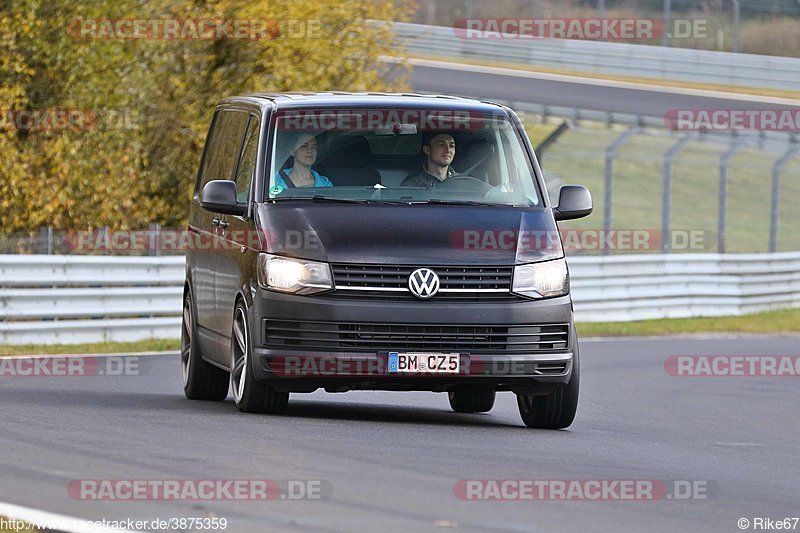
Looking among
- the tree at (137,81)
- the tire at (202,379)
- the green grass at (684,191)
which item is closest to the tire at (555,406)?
the tire at (202,379)

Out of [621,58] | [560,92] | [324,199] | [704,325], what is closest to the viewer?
[324,199]

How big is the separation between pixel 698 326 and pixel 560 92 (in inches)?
629

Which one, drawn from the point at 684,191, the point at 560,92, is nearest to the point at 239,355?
the point at 684,191

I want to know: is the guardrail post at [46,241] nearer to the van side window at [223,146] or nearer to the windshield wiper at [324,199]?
the van side window at [223,146]

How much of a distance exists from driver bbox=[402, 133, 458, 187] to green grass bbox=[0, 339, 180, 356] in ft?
26.3

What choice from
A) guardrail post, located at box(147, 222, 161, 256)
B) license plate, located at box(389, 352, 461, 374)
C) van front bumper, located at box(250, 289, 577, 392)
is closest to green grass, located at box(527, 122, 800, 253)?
guardrail post, located at box(147, 222, 161, 256)

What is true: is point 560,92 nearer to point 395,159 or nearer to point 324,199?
point 395,159

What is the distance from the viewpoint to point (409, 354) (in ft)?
34.3

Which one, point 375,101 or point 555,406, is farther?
point 375,101

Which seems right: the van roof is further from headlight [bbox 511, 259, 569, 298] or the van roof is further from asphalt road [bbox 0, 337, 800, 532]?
asphalt road [bbox 0, 337, 800, 532]

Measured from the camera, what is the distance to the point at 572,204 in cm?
1143

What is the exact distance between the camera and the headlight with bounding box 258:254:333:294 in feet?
34.4

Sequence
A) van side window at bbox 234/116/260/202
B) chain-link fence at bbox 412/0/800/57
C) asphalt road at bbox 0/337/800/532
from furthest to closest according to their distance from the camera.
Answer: chain-link fence at bbox 412/0/800/57 → van side window at bbox 234/116/260/202 → asphalt road at bbox 0/337/800/532

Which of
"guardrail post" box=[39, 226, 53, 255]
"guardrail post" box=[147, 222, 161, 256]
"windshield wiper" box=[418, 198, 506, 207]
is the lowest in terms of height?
"guardrail post" box=[147, 222, 161, 256]
